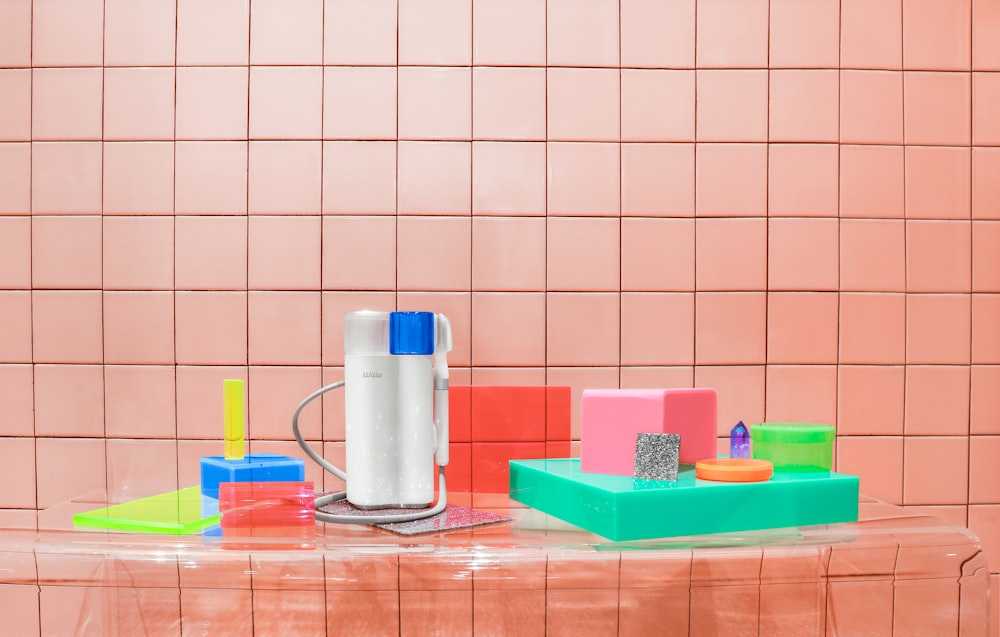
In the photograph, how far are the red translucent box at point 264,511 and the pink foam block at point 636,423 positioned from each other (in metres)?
0.39

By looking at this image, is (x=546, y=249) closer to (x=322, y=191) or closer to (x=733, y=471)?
(x=322, y=191)

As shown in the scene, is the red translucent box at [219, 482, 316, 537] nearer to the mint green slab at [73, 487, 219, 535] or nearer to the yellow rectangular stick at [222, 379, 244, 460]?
the mint green slab at [73, 487, 219, 535]

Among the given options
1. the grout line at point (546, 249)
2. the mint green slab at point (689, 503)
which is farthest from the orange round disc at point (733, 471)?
the grout line at point (546, 249)

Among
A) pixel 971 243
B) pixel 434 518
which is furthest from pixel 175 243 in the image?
pixel 971 243

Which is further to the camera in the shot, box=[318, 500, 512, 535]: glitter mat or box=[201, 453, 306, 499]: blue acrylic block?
box=[201, 453, 306, 499]: blue acrylic block

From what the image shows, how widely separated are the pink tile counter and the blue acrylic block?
0.17 meters

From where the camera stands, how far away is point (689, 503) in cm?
100

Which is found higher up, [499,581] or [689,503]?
[689,503]

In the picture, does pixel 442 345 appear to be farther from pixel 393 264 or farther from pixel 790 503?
pixel 790 503

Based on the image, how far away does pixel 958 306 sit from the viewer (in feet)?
5.15

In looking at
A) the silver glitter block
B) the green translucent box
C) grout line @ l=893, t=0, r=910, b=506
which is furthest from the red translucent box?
grout line @ l=893, t=0, r=910, b=506

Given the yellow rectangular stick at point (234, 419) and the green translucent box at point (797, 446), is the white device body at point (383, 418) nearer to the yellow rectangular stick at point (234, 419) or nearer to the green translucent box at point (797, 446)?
the yellow rectangular stick at point (234, 419)

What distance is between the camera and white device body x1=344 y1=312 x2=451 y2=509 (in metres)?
1.12

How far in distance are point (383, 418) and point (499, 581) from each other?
10.8 inches
